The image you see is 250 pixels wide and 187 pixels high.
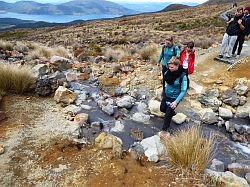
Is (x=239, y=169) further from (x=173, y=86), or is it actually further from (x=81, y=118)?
(x=81, y=118)

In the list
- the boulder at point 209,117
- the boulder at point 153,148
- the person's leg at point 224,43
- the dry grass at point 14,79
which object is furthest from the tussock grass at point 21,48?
the boulder at point 153,148

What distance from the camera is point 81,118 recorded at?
805cm

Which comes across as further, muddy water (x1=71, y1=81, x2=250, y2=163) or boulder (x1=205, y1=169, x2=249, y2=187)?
muddy water (x1=71, y1=81, x2=250, y2=163)

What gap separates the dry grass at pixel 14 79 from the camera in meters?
9.13

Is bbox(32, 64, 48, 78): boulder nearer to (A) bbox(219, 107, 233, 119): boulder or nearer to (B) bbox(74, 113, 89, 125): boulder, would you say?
(B) bbox(74, 113, 89, 125): boulder

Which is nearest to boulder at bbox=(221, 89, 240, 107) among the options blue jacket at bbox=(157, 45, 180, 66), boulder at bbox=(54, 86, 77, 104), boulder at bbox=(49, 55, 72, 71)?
blue jacket at bbox=(157, 45, 180, 66)

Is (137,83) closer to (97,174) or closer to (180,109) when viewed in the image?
(180,109)

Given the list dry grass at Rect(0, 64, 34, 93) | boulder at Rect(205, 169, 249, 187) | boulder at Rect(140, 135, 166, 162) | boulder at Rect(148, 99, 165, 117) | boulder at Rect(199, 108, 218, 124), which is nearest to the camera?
boulder at Rect(205, 169, 249, 187)

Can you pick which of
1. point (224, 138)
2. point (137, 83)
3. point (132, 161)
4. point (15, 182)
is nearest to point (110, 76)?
point (137, 83)

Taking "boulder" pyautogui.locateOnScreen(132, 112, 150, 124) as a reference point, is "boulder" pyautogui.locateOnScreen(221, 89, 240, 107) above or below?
above

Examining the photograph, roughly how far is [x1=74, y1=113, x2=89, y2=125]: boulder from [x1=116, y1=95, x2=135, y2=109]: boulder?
123 cm

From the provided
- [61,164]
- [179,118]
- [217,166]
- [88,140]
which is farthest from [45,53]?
[217,166]

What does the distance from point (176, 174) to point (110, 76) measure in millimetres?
6573

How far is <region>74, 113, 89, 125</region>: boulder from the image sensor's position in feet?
26.0
